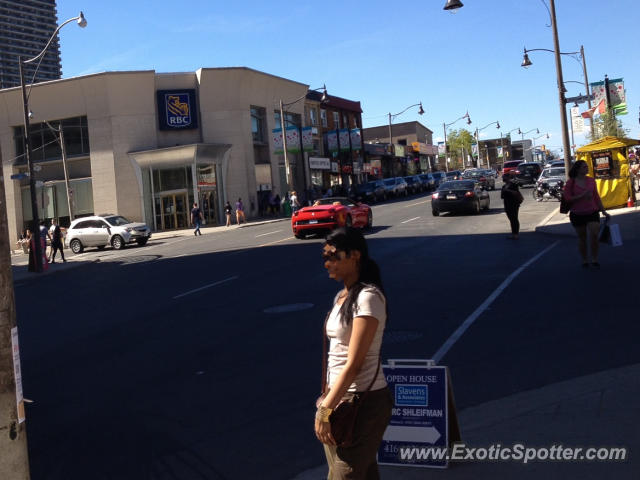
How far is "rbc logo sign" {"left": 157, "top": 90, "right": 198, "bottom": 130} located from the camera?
4619cm

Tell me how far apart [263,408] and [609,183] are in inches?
Result: 862

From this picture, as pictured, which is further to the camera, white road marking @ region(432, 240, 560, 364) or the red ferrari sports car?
the red ferrari sports car

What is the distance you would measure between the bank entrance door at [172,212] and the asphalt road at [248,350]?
2943 centimetres

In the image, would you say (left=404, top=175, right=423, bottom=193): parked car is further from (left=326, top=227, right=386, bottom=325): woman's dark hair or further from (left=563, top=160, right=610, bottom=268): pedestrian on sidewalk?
(left=326, top=227, right=386, bottom=325): woman's dark hair


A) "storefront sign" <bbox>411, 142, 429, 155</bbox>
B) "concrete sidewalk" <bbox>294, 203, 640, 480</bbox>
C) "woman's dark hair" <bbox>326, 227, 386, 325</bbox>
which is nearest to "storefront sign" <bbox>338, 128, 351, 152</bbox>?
"storefront sign" <bbox>411, 142, 429, 155</bbox>

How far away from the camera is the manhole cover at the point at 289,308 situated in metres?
10.6

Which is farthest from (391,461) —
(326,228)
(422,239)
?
(326,228)

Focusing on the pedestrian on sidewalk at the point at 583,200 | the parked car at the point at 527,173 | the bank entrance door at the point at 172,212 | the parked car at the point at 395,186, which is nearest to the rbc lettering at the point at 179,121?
the bank entrance door at the point at 172,212

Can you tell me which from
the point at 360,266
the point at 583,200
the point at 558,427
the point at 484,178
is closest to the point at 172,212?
the point at 484,178

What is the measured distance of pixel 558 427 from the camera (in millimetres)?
4793

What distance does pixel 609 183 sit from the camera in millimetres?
24312

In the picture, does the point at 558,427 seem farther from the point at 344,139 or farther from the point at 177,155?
the point at 344,139

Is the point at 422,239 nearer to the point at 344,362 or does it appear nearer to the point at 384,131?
the point at 344,362

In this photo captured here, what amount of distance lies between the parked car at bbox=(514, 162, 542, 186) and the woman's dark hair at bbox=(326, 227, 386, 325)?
45.4 meters
